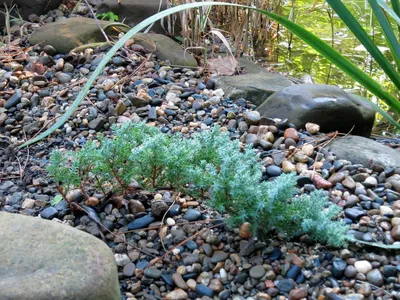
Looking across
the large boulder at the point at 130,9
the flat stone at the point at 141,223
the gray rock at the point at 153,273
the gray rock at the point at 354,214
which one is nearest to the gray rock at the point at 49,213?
the flat stone at the point at 141,223

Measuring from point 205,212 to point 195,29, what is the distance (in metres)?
1.72

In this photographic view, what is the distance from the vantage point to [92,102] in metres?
2.59

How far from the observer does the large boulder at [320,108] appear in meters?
2.30

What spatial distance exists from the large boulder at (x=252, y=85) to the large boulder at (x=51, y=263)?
1.40 meters

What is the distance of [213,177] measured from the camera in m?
1.53

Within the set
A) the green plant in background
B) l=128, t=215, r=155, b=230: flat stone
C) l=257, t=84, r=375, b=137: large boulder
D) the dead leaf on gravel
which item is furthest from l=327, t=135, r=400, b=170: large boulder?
the green plant in background

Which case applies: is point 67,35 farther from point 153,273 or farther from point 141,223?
point 153,273

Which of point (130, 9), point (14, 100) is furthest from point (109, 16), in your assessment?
point (14, 100)

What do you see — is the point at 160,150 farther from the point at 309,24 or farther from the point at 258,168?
the point at 309,24

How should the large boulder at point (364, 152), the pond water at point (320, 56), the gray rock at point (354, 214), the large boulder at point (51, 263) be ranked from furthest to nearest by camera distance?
1. the pond water at point (320, 56)
2. the large boulder at point (364, 152)
3. the gray rock at point (354, 214)
4. the large boulder at point (51, 263)

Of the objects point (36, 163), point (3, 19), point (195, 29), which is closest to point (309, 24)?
point (195, 29)

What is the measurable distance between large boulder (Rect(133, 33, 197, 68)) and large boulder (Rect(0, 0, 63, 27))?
3.15 ft

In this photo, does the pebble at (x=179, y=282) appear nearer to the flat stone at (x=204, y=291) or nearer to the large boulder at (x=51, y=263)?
the flat stone at (x=204, y=291)

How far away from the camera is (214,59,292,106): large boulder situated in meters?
2.67
